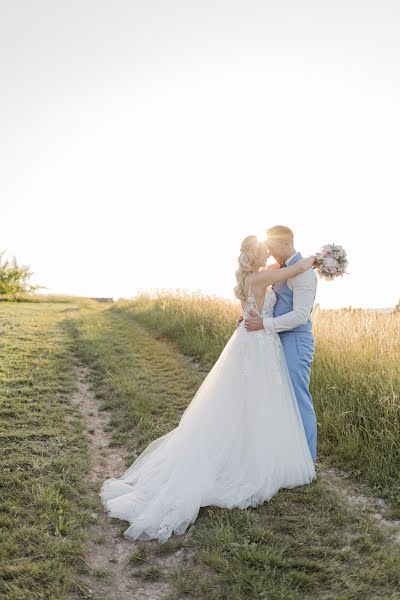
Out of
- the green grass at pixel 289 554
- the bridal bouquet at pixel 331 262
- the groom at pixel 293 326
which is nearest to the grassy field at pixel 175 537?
the green grass at pixel 289 554

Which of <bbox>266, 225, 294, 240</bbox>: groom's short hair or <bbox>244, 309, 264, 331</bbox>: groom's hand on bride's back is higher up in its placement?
<bbox>266, 225, 294, 240</bbox>: groom's short hair

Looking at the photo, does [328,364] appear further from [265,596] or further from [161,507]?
[265,596]

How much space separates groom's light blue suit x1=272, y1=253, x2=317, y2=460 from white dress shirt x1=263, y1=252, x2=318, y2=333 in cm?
16

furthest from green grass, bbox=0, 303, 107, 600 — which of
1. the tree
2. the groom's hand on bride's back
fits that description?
the tree

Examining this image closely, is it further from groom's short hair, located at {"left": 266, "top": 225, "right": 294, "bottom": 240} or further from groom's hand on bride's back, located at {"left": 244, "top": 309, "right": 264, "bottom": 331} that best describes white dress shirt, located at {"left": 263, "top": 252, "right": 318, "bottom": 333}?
groom's short hair, located at {"left": 266, "top": 225, "right": 294, "bottom": 240}

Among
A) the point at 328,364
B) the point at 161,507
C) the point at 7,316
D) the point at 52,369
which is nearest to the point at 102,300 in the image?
the point at 7,316

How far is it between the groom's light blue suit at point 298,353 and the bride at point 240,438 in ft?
0.34

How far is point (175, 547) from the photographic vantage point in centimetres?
466

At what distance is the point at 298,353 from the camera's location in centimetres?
595

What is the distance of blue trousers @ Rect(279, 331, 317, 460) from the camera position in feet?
19.4

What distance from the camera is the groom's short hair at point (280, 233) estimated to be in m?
5.97

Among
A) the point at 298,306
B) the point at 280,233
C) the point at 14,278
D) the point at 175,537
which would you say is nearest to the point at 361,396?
the point at 298,306

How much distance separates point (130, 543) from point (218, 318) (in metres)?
8.80

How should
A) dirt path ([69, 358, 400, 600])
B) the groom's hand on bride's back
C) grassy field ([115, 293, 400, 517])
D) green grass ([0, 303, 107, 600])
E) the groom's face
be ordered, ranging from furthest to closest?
grassy field ([115, 293, 400, 517])
the groom's face
the groom's hand on bride's back
dirt path ([69, 358, 400, 600])
green grass ([0, 303, 107, 600])
